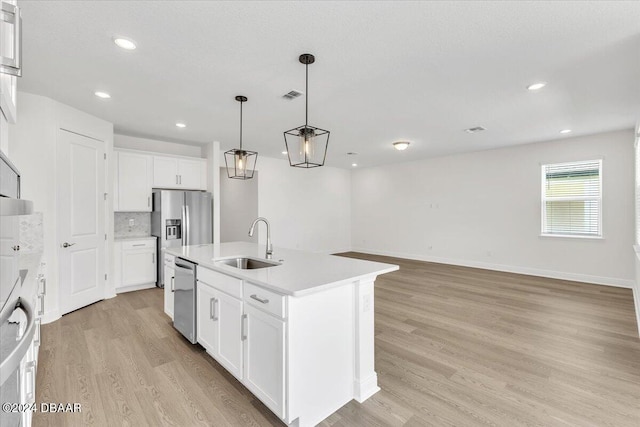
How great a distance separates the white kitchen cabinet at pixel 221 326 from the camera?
80.4 inches

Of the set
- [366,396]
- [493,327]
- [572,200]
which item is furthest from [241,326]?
[572,200]

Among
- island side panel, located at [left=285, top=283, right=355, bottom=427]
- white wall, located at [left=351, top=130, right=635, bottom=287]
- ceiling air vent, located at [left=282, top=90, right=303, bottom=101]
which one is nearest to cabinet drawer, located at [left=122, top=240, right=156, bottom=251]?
ceiling air vent, located at [left=282, top=90, right=303, bottom=101]


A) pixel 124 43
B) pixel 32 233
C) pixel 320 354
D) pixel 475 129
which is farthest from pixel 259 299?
pixel 475 129

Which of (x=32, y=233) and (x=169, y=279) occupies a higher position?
(x=32, y=233)

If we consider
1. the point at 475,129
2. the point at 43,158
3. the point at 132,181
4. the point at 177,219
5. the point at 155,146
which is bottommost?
the point at 177,219

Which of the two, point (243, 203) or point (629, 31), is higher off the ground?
point (629, 31)

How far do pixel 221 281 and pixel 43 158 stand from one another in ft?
9.44

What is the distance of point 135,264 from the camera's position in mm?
4570

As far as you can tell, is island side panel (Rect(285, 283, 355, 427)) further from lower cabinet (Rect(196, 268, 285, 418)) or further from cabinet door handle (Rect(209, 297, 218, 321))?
cabinet door handle (Rect(209, 297, 218, 321))

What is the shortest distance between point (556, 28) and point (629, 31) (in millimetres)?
553

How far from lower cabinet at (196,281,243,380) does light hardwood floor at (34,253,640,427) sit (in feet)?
0.53

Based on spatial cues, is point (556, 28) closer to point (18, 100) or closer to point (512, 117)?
point (512, 117)

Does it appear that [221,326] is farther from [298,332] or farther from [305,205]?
[305,205]

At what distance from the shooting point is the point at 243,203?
23.4 ft
